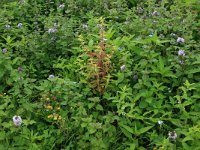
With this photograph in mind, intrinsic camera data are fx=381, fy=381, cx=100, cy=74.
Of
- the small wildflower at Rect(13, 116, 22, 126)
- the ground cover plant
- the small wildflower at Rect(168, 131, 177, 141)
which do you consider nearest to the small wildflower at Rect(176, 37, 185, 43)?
the ground cover plant

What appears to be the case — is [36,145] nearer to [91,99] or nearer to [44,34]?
[91,99]

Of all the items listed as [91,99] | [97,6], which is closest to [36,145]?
[91,99]

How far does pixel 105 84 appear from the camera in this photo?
306 cm

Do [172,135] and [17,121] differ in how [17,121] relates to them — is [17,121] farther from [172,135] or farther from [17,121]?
[172,135]

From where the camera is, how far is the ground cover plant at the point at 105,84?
108 inches

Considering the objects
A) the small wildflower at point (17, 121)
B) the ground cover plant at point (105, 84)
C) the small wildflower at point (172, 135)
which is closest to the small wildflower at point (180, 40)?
the ground cover plant at point (105, 84)

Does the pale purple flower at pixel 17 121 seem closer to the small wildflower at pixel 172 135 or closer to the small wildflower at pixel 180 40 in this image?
Result: the small wildflower at pixel 172 135

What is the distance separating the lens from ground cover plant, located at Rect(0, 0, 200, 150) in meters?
2.74

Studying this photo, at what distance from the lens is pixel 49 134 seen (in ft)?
9.22

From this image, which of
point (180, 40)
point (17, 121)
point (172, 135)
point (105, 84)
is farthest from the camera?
point (180, 40)

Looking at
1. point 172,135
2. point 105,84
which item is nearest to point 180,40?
point 105,84

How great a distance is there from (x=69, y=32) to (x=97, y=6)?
79cm

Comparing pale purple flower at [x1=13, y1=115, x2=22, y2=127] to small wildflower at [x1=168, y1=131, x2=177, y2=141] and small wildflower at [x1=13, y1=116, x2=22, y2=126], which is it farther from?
small wildflower at [x1=168, y1=131, x2=177, y2=141]

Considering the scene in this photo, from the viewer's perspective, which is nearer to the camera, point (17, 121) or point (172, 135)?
point (172, 135)
